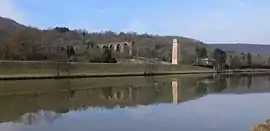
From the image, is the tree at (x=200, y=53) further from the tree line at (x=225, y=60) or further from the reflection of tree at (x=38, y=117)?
the reflection of tree at (x=38, y=117)

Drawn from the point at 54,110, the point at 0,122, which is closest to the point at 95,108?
the point at 54,110

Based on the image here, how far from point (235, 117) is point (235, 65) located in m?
122

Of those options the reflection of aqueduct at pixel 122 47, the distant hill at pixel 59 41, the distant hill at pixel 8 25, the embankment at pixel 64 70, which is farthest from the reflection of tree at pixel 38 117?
the reflection of aqueduct at pixel 122 47

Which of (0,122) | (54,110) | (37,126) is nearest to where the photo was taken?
(37,126)

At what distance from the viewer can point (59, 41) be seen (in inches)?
4107

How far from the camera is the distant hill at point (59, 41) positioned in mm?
76000

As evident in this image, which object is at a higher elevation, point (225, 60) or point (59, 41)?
point (59, 41)

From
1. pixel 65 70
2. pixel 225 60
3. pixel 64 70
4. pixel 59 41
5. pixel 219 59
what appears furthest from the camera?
pixel 225 60

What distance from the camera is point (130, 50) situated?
126625 mm

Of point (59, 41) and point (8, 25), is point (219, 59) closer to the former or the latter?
point (59, 41)

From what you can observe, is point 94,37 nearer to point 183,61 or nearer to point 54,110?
point 183,61

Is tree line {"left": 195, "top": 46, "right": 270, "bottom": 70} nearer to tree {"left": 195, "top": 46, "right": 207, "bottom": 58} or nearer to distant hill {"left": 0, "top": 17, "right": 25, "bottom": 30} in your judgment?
tree {"left": 195, "top": 46, "right": 207, "bottom": 58}

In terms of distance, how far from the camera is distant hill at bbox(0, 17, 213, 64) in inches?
2992

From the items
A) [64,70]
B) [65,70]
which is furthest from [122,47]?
[64,70]
